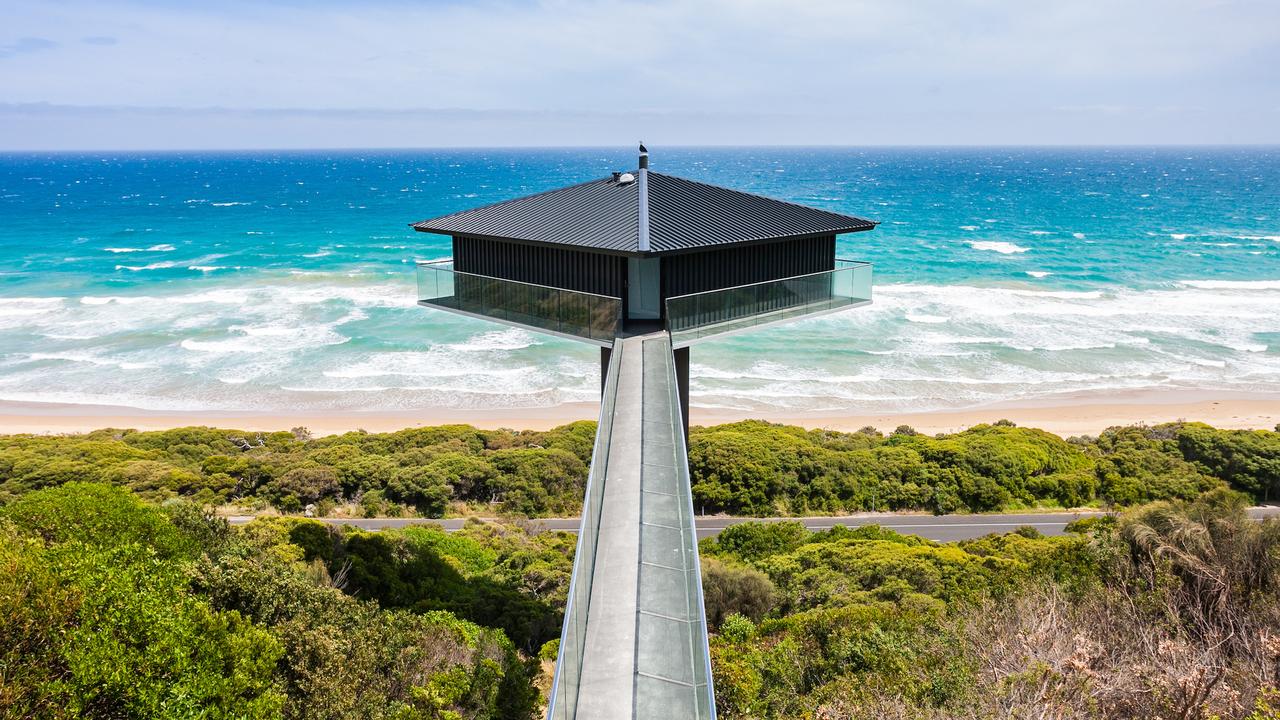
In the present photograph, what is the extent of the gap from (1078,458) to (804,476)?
10.5 meters

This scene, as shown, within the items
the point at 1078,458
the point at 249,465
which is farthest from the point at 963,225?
the point at 249,465

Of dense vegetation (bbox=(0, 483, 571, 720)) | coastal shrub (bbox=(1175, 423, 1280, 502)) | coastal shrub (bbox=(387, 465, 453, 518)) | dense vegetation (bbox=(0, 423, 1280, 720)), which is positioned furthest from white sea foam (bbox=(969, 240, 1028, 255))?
dense vegetation (bbox=(0, 483, 571, 720))

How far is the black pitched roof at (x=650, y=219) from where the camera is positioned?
16.5 m

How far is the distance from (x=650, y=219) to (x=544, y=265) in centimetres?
276

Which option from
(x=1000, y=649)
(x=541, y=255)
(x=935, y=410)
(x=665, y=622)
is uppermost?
(x=541, y=255)

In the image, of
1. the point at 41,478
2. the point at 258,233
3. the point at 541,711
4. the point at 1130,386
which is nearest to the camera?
the point at 541,711

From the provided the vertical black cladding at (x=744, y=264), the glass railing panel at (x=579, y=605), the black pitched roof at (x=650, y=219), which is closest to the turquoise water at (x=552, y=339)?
the vertical black cladding at (x=744, y=264)

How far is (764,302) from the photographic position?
58.4 ft

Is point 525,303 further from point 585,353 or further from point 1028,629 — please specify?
point 585,353

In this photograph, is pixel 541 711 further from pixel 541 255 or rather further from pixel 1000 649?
pixel 541 255

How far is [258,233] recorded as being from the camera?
91.4 m

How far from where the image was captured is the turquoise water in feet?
144

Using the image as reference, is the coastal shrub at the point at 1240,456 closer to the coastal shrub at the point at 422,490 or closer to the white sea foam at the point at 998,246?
the coastal shrub at the point at 422,490

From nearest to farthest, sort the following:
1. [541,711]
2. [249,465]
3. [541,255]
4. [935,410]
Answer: [541,711]
[541,255]
[249,465]
[935,410]
